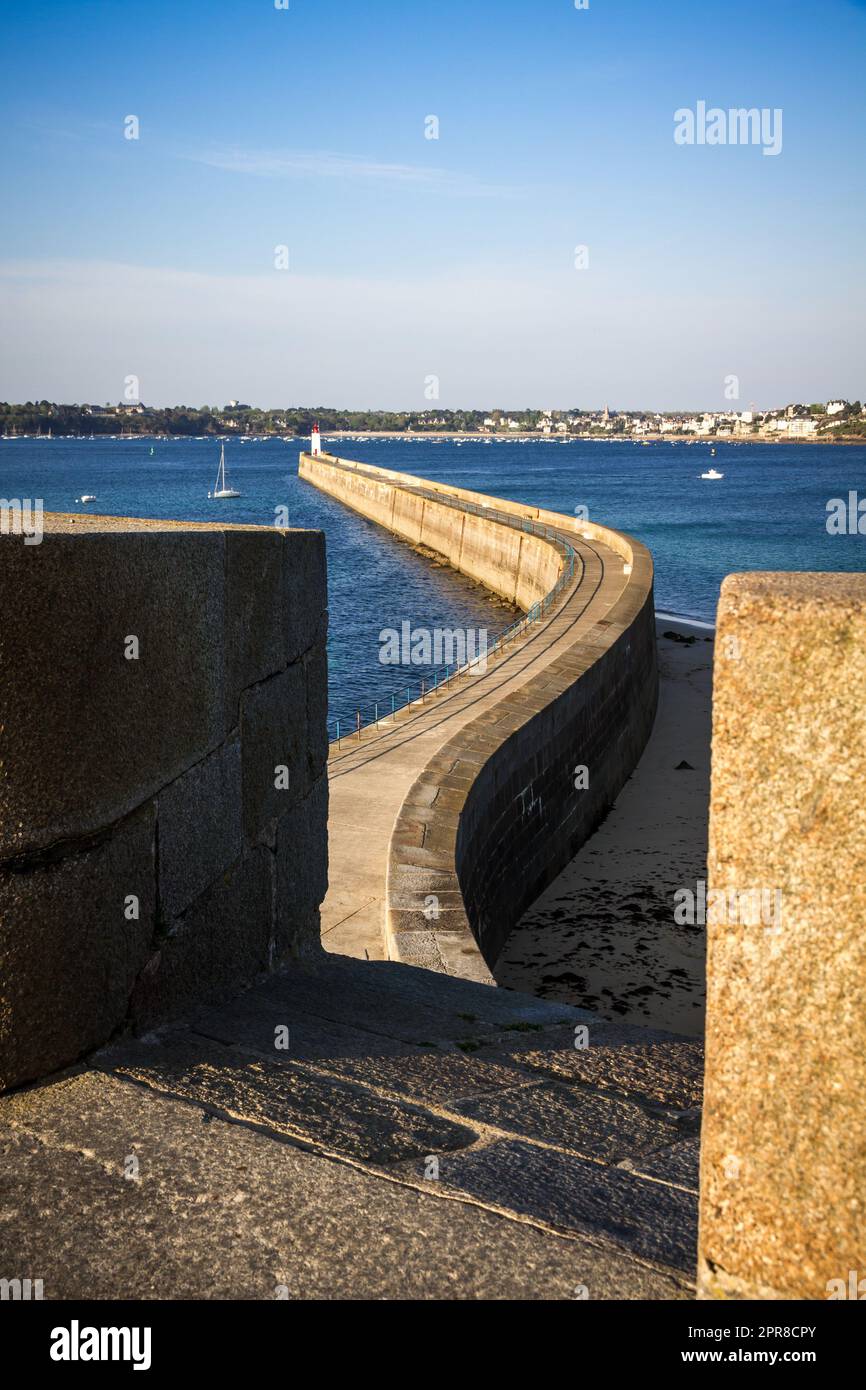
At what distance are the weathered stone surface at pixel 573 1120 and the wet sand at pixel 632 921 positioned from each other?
739 cm

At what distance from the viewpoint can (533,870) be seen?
13023mm

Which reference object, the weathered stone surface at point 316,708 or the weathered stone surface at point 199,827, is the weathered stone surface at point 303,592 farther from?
the weathered stone surface at point 199,827

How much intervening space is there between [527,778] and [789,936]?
10990 mm

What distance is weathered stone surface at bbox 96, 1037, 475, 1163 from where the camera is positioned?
2428 mm

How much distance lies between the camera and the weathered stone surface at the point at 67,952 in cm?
239

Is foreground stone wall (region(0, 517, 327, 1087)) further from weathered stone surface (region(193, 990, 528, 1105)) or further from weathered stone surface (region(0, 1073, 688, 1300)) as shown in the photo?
weathered stone surface (region(0, 1073, 688, 1300))

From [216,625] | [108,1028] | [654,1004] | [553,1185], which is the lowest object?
[654,1004]

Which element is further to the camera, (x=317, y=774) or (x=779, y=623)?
(x=317, y=774)

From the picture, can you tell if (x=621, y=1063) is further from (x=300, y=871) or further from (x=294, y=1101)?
(x=300, y=871)

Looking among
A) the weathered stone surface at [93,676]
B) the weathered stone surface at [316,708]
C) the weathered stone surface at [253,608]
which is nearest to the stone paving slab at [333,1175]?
the weathered stone surface at [93,676]

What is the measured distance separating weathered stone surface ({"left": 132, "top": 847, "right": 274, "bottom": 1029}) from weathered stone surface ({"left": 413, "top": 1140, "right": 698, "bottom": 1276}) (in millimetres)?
953

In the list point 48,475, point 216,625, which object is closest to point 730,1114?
point 216,625
